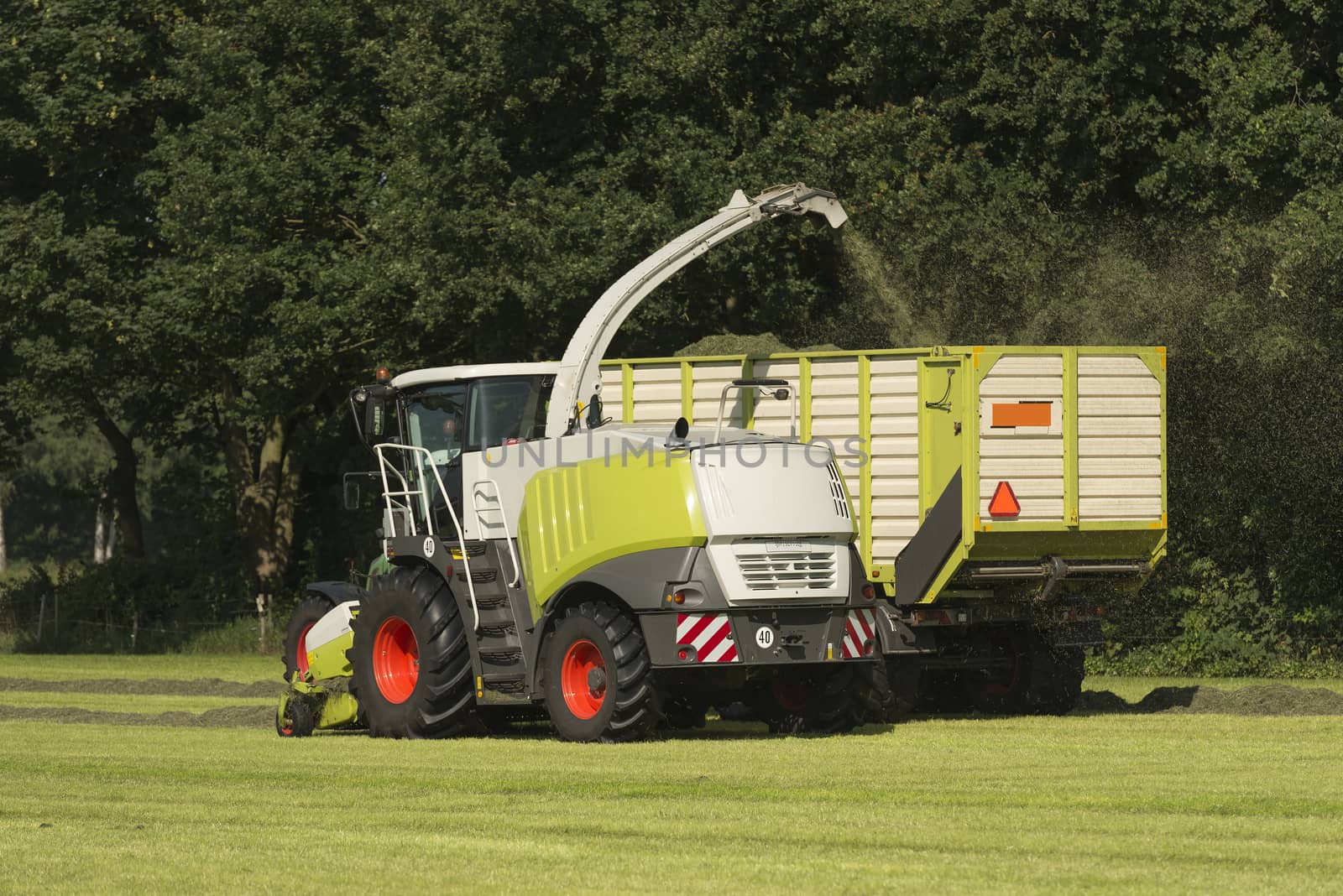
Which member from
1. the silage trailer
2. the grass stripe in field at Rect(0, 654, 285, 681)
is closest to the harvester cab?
the silage trailer

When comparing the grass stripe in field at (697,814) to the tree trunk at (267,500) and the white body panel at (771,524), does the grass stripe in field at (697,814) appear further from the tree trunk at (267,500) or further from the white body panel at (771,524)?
the tree trunk at (267,500)

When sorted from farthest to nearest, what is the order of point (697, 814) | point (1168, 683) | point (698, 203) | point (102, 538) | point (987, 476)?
point (102, 538) < point (698, 203) < point (1168, 683) < point (987, 476) < point (697, 814)

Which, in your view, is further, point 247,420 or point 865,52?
point 247,420

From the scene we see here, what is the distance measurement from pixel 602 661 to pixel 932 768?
3429 millimetres

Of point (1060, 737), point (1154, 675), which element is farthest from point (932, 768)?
point (1154, 675)

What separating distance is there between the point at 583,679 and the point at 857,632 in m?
2.34

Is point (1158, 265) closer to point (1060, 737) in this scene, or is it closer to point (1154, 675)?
point (1154, 675)

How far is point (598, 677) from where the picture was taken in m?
16.4

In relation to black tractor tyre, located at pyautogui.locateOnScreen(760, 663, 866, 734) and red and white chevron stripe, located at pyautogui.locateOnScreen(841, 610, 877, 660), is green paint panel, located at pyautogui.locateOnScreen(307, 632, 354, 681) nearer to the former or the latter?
black tractor tyre, located at pyautogui.locateOnScreen(760, 663, 866, 734)

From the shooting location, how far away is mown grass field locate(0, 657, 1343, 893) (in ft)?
30.0

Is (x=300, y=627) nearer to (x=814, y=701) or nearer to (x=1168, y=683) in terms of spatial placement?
(x=814, y=701)

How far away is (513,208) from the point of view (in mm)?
30922

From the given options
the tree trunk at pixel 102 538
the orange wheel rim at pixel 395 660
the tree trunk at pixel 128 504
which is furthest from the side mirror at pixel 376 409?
the tree trunk at pixel 102 538

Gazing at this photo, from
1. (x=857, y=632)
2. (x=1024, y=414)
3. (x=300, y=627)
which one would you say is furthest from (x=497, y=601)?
(x=1024, y=414)
